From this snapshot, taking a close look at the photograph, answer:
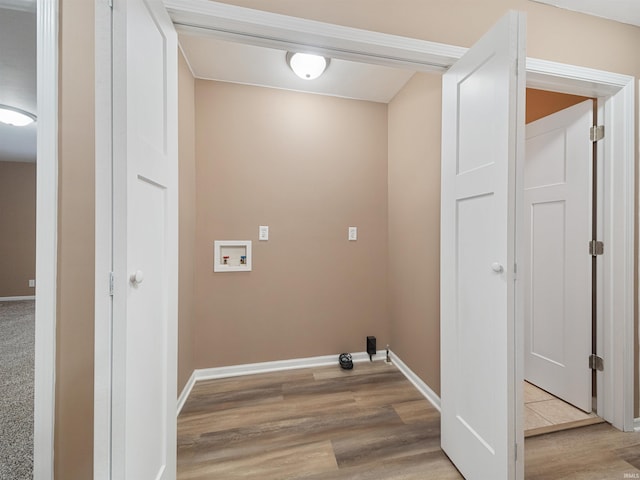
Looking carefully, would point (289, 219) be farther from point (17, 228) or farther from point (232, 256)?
point (17, 228)

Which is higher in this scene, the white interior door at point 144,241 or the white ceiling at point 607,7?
the white ceiling at point 607,7

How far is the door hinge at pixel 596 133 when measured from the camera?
1.68 meters

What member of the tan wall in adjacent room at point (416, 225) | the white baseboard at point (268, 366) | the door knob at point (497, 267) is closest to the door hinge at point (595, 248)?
the tan wall in adjacent room at point (416, 225)

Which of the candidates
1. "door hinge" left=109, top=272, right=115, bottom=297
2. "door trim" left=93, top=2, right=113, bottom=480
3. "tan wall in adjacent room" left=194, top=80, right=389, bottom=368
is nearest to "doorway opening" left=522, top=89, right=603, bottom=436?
"tan wall in adjacent room" left=194, top=80, right=389, bottom=368

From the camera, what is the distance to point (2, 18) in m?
0.65

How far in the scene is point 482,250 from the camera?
121cm

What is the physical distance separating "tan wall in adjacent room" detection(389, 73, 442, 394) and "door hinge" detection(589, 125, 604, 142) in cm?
94

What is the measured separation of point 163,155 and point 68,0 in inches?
18.3

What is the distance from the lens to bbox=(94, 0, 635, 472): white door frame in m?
0.77

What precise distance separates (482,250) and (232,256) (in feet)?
6.09

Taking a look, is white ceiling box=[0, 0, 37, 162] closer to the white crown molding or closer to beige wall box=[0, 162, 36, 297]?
beige wall box=[0, 162, 36, 297]

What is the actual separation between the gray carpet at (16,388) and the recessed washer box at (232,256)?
1.56 metres

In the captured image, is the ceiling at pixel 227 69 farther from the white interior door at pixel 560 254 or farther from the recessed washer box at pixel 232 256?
the recessed washer box at pixel 232 256

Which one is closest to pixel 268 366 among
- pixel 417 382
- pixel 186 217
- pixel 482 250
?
pixel 417 382
